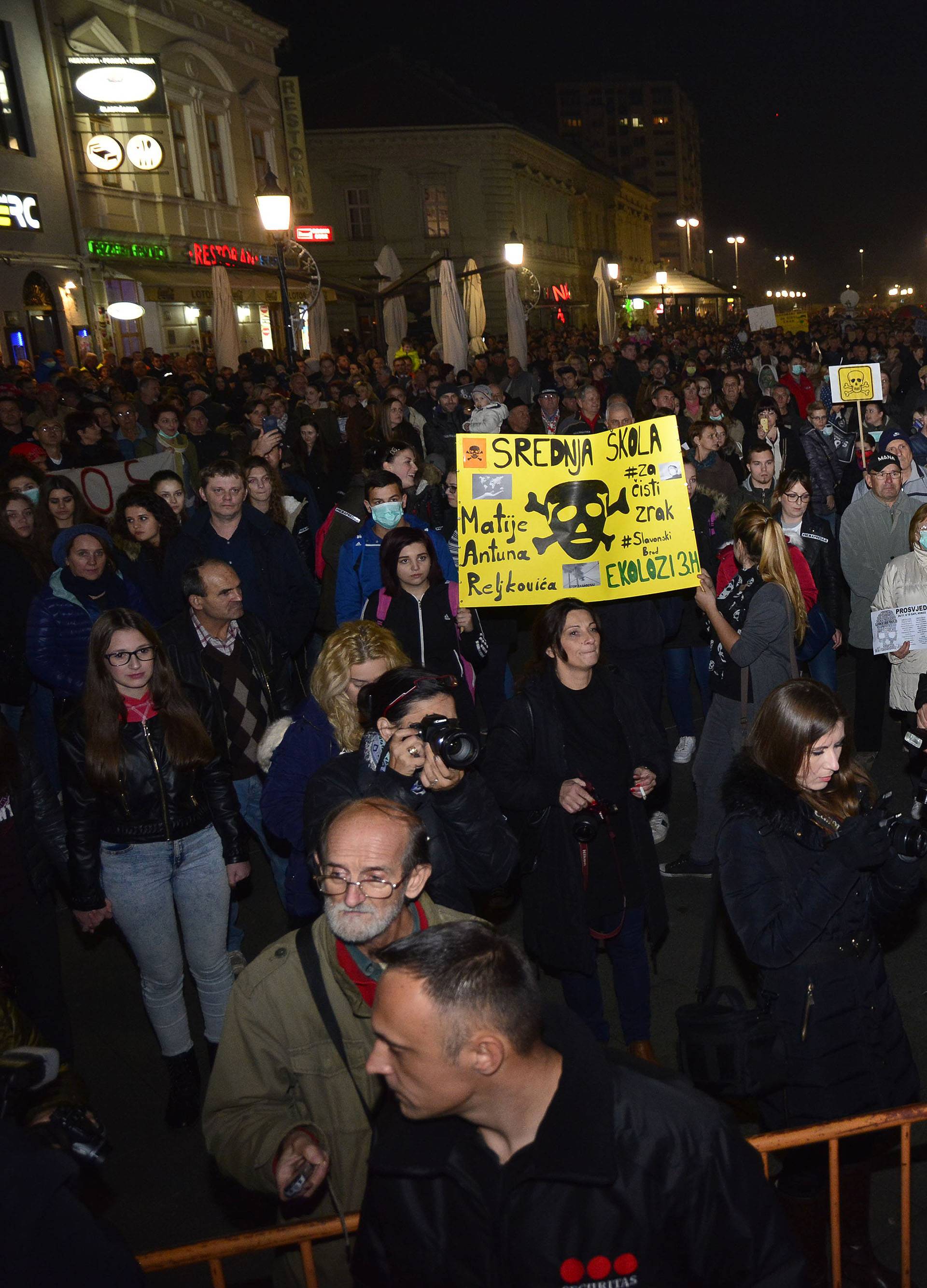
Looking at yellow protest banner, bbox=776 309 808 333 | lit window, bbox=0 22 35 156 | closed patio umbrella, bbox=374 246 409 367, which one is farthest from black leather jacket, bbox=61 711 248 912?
yellow protest banner, bbox=776 309 808 333

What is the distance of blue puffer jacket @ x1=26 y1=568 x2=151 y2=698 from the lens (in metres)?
5.59

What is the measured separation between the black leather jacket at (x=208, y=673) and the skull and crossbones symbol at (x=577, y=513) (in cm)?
147

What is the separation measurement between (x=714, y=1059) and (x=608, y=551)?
313cm

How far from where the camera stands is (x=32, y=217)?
22.3 m

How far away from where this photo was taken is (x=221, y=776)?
4.33 m

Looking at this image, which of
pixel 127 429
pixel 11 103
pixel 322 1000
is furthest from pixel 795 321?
pixel 322 1000

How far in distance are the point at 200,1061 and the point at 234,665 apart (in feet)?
5.73

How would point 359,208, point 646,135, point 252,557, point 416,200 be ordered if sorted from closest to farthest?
1. point 252,557
2. point 359,208
3. point 416,200
4. point 646,135

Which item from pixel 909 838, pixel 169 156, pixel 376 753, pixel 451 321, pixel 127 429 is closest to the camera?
pixel 909 838

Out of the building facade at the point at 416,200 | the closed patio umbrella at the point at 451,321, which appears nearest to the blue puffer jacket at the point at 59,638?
the closed patio umbrella at the point at 451,321

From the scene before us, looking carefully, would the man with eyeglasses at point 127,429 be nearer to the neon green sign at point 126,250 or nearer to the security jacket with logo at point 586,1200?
the security jacket with logo at point 586,1200

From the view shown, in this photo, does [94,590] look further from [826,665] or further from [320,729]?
[826,665]

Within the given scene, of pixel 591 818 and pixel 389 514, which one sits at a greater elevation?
pixel 389 514

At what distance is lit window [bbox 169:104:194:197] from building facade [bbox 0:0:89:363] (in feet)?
19.3
